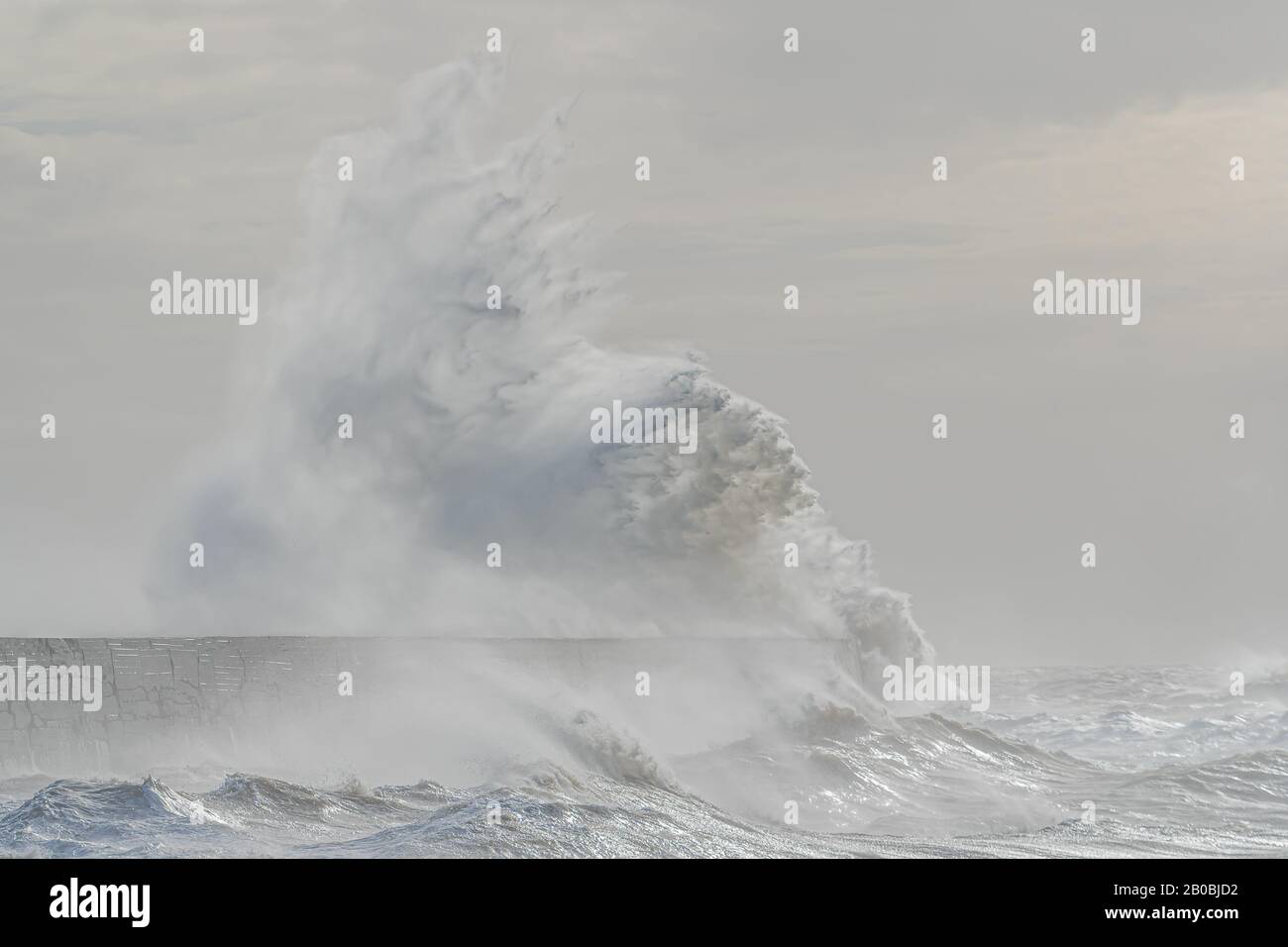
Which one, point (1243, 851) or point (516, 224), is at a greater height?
point (516, 224)

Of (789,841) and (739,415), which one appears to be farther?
(739,415)

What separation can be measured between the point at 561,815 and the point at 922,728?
1088 cm

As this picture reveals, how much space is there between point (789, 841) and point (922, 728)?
911 cm

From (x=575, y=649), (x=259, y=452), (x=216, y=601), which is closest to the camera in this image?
(x=575, y=649)

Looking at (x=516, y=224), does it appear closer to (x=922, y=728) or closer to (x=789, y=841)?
(x=922, y=728)

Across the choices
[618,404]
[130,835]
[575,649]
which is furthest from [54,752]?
[618,404]

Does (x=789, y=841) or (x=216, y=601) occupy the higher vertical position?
(x=216, y=601)

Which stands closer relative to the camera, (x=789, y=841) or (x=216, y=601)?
(x=789, y=841)

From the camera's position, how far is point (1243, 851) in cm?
1548
